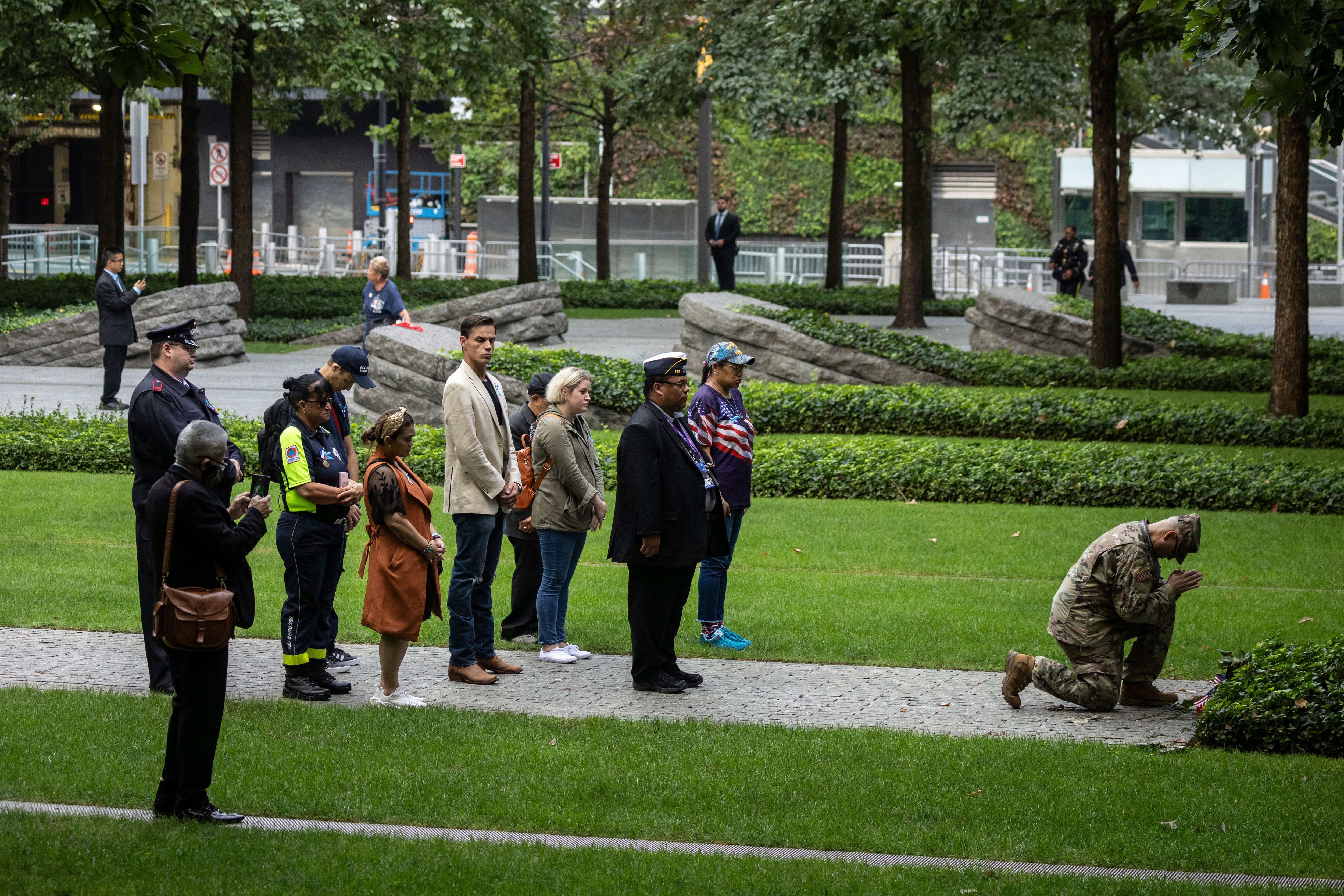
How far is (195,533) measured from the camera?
588 cm

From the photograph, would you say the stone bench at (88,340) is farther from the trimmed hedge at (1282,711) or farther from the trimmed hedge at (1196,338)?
the trimmed hedge at (1282,711)

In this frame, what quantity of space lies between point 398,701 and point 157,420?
1.99 m

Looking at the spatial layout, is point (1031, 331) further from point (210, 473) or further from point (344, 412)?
point (210, 473)

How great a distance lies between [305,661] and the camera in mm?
8156

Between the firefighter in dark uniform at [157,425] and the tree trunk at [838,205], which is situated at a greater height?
the tree trunk at [838,205]

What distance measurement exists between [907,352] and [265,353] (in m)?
11.8

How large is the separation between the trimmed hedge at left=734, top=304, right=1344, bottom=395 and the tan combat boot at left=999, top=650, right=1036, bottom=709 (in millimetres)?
12631

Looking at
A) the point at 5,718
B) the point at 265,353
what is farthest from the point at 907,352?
the point at 5,718

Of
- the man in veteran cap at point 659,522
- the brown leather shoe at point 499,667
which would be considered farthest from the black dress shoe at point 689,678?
the brown leather shoe at point 499,667

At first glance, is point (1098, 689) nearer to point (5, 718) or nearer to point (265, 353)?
point (5, 718)

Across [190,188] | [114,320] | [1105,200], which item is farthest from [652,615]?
[190,188]

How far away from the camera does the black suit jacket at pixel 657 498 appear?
8352 millimetres

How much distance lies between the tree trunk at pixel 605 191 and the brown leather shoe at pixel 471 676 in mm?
30579

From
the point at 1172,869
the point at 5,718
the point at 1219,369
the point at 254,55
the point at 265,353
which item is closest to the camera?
the point at 1172,869
